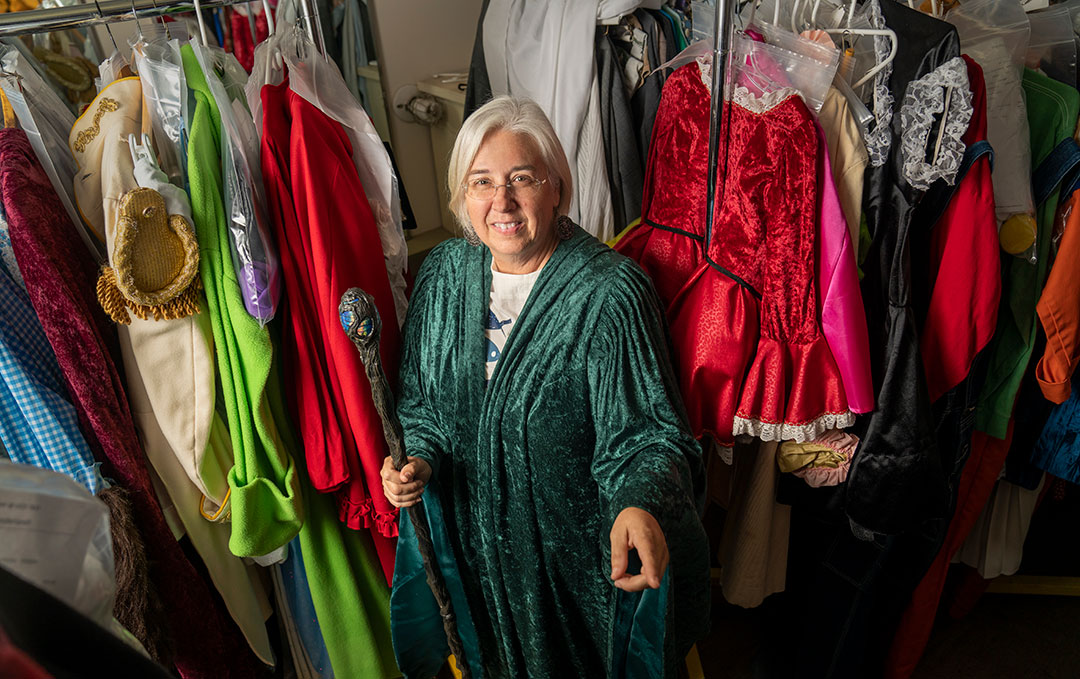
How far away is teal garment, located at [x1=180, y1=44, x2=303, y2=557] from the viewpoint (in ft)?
3.63

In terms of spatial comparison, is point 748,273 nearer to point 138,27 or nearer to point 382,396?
point 382,396

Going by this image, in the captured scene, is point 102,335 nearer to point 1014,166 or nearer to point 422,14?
point 422,14

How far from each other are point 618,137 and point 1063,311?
92 centimetres

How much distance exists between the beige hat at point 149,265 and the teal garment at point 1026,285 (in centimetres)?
145

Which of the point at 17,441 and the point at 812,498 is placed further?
the point at 812,498

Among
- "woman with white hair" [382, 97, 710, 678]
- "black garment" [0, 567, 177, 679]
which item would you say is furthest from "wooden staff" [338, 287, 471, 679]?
"black garment" [0, 567, 177, 679]

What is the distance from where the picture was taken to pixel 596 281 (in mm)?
1108

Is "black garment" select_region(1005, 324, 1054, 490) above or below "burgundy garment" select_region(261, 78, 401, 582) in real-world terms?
below

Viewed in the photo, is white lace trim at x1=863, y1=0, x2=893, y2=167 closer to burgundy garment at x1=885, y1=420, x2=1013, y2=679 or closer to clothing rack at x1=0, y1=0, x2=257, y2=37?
burgundy garment at x1=885, y1=420, x2=1013, y2=679

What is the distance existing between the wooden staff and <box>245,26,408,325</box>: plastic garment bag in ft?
1.01

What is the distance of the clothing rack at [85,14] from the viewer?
1.06 meters

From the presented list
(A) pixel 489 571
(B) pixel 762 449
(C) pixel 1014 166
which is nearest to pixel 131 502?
(A) pixel 489 571

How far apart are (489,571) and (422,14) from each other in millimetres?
1649

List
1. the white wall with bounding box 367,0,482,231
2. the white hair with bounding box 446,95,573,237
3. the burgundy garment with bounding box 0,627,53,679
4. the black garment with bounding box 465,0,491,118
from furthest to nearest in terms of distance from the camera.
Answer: the white wall with bounding box 367,0,482,231
the black garment with bounding box 465,0,491,118
the white hair with bounding box 446,95,573,237
the burgundy garment with bounding box 0,627,53,679
